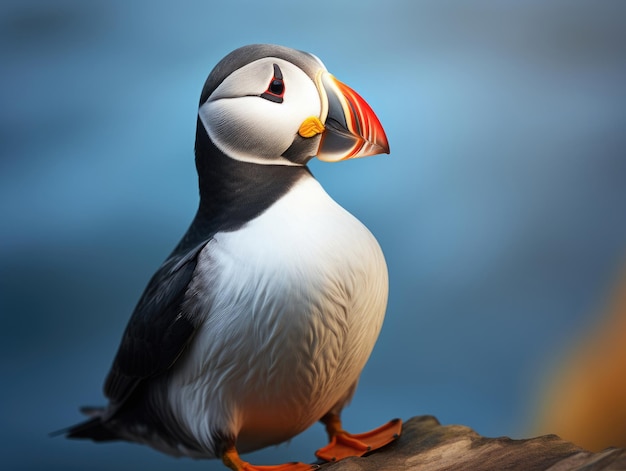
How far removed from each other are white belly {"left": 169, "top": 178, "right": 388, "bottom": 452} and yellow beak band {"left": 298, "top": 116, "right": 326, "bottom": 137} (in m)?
0.09

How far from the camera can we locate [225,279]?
1475 mm

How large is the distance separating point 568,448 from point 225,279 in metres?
0.69

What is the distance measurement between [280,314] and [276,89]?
0.39m

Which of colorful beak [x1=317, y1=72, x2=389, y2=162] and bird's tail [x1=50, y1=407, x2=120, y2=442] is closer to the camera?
colorful beak [x1=317, y1=72, x2=389, y2=162]

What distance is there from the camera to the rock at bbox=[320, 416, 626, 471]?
1.44 m

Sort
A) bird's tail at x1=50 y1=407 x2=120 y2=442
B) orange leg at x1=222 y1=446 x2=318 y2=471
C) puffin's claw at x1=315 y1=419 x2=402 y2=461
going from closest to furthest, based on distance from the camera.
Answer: orange leg at x1=222 y1=446 x2=318 y2=471, puffin's claw at x1=315 y1=419 x2=402 y2=461, bird's tail at x1=50 y1=407 x2=120 y2=442

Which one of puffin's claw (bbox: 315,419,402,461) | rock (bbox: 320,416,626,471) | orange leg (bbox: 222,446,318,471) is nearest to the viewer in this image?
rock (bbox: 320,416,626,471)

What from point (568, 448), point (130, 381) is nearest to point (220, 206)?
point (130, 381)

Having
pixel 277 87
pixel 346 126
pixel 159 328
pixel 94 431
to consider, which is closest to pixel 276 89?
pixel 277 87

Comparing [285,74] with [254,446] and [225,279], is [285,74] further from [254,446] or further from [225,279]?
[254,446]

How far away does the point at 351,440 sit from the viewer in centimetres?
172

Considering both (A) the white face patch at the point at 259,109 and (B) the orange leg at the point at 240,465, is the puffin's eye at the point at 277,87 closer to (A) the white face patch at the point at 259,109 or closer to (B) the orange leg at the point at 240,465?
(A) the white face patch at the point at 259,109

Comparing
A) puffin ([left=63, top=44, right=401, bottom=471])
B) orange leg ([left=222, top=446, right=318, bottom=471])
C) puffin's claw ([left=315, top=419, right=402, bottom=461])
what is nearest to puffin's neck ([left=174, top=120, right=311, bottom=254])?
puffin ([left=63, top=44, right=401, bottom=471])

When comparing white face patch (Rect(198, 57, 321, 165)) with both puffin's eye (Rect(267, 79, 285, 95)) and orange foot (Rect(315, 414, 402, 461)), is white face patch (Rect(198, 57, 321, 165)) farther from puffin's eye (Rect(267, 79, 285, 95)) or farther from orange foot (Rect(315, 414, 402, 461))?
orange foot (Rect(315, 414, 402, 461))
